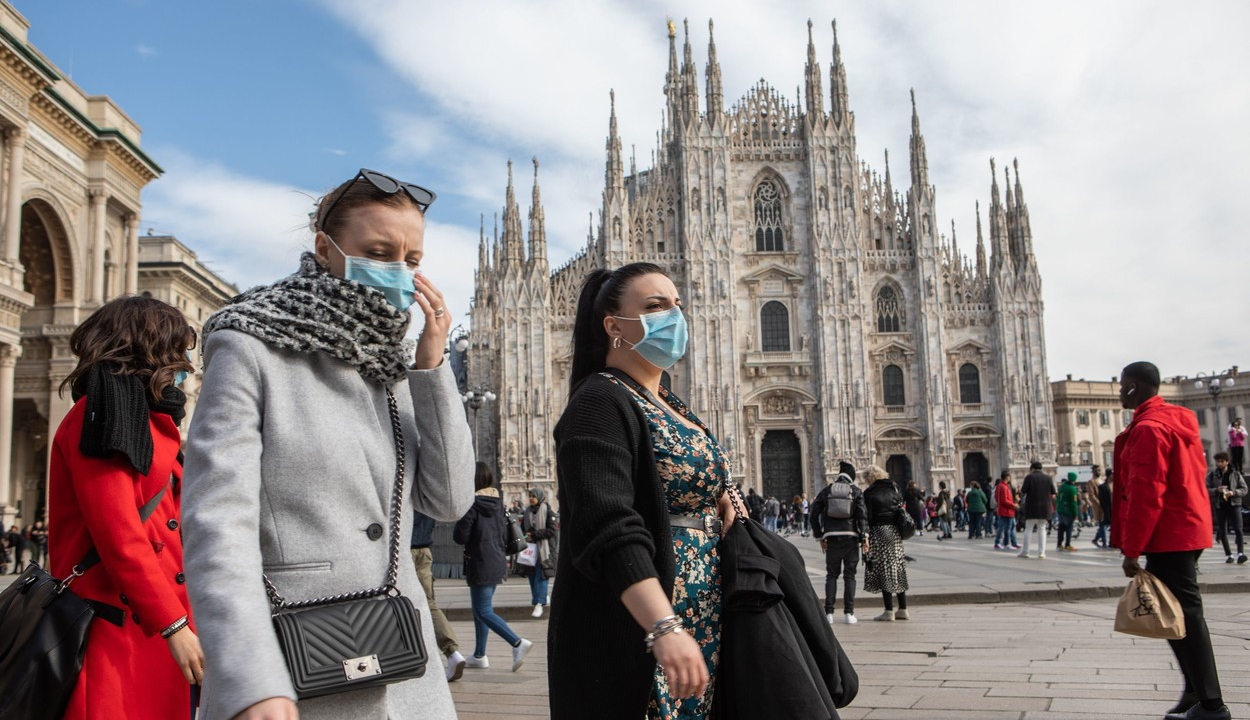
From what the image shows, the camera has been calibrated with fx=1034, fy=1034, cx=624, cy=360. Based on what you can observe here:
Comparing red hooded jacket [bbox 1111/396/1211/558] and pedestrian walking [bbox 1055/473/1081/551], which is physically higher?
red hooded jacket [bbox 1111/396/1211/558]

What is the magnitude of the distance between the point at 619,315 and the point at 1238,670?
5.10 m

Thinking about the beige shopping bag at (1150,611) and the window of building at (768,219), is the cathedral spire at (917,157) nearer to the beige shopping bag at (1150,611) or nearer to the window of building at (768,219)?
the window of building at (768,219)

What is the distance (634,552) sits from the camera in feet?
7.55

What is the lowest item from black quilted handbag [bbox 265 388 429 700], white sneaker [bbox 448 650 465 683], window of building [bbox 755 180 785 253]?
white sneaker [bbox 448 650 465 683]

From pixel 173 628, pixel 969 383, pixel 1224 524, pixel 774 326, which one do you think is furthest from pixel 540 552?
pixel 969 383

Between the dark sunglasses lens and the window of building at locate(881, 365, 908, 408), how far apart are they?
35.2 m

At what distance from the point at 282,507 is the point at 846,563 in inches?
310

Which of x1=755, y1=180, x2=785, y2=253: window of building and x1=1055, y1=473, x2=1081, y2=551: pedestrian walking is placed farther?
x1=755, y1=180, x2=785, y2=253: window of building

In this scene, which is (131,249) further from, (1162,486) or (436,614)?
(1162,486)

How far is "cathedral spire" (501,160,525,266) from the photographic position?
35594 mm


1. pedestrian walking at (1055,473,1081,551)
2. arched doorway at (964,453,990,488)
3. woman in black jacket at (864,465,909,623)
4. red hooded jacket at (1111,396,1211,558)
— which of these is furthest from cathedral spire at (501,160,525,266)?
red hooded jacket at (1111,396,1211,558)

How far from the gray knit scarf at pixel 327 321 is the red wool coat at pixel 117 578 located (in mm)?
915

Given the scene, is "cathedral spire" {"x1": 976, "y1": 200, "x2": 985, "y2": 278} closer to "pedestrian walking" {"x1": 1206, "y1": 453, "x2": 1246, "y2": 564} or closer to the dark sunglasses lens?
"pedestrian walking" {"x1": 1206, "y1": 453, "x2": 1246, "y2": 564}

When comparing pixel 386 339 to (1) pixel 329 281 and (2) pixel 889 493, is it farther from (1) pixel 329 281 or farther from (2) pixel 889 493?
(2) pixel 889 493
